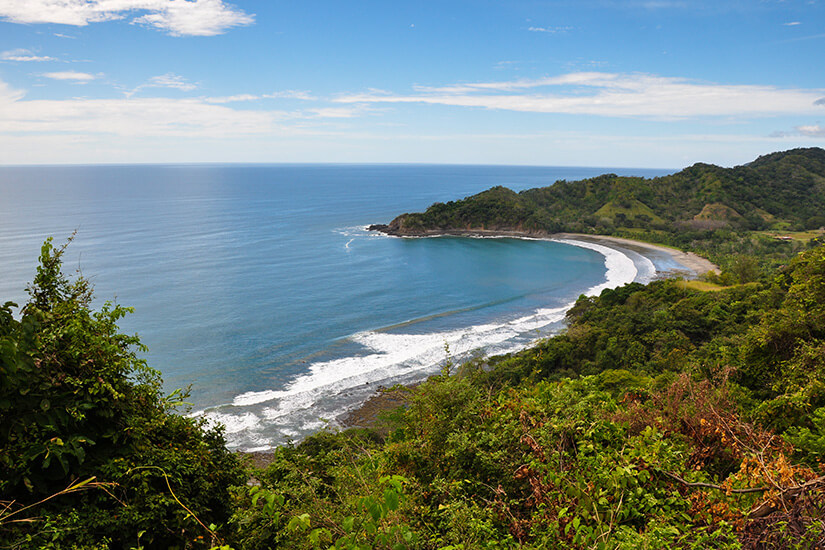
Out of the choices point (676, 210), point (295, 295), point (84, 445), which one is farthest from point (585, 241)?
point (84, 445)

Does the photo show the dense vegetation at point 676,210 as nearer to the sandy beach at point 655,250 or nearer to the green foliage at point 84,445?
the sandy beach at point 655,250

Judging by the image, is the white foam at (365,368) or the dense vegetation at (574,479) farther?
the white foam at (365,368)

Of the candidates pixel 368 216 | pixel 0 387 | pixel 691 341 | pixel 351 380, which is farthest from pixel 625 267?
pixel 0 387

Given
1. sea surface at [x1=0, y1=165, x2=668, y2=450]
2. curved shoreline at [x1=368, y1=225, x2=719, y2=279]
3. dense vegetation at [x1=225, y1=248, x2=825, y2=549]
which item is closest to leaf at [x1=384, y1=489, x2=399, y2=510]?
dense vegetation at [x1=225, y1=248, x2=825, y2=549]

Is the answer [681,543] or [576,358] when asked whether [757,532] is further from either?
[576,358]

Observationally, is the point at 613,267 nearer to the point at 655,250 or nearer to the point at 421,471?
the point at 655,250

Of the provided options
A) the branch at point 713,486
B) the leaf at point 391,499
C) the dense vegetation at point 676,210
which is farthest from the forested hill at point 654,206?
the leaf at point 391,499
